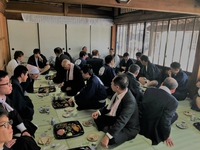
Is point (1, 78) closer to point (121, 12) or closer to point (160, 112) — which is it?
point (160, 112)

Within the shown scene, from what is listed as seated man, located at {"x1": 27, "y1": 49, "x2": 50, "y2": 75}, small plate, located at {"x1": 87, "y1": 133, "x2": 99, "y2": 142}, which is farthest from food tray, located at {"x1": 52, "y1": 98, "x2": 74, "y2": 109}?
seated man, located at {"x1": 27, "y1": 49, "x2": 50, "y2": 75}

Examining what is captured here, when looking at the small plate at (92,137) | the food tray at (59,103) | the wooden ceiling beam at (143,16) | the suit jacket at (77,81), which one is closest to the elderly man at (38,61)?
the suit jacket at (77,81)

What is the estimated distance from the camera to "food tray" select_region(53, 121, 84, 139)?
2213 mm

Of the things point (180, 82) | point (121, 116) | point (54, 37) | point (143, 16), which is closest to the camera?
point (121, 116)

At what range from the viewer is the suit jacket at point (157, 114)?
2051 mm

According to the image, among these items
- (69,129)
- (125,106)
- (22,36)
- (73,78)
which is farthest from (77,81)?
(22,36)

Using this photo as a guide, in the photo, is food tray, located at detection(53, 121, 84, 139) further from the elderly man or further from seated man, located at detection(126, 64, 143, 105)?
the elderly man

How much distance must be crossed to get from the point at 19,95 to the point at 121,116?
1.46m

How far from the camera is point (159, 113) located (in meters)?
2.13

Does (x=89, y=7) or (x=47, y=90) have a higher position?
(x=89, y=7)

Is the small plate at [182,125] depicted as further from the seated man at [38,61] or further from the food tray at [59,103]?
the seated man at [38,61]

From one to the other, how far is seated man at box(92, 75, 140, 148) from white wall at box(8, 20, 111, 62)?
4.91 metres

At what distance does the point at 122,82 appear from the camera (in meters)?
2.05

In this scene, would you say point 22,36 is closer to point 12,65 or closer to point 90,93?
point 12,65
